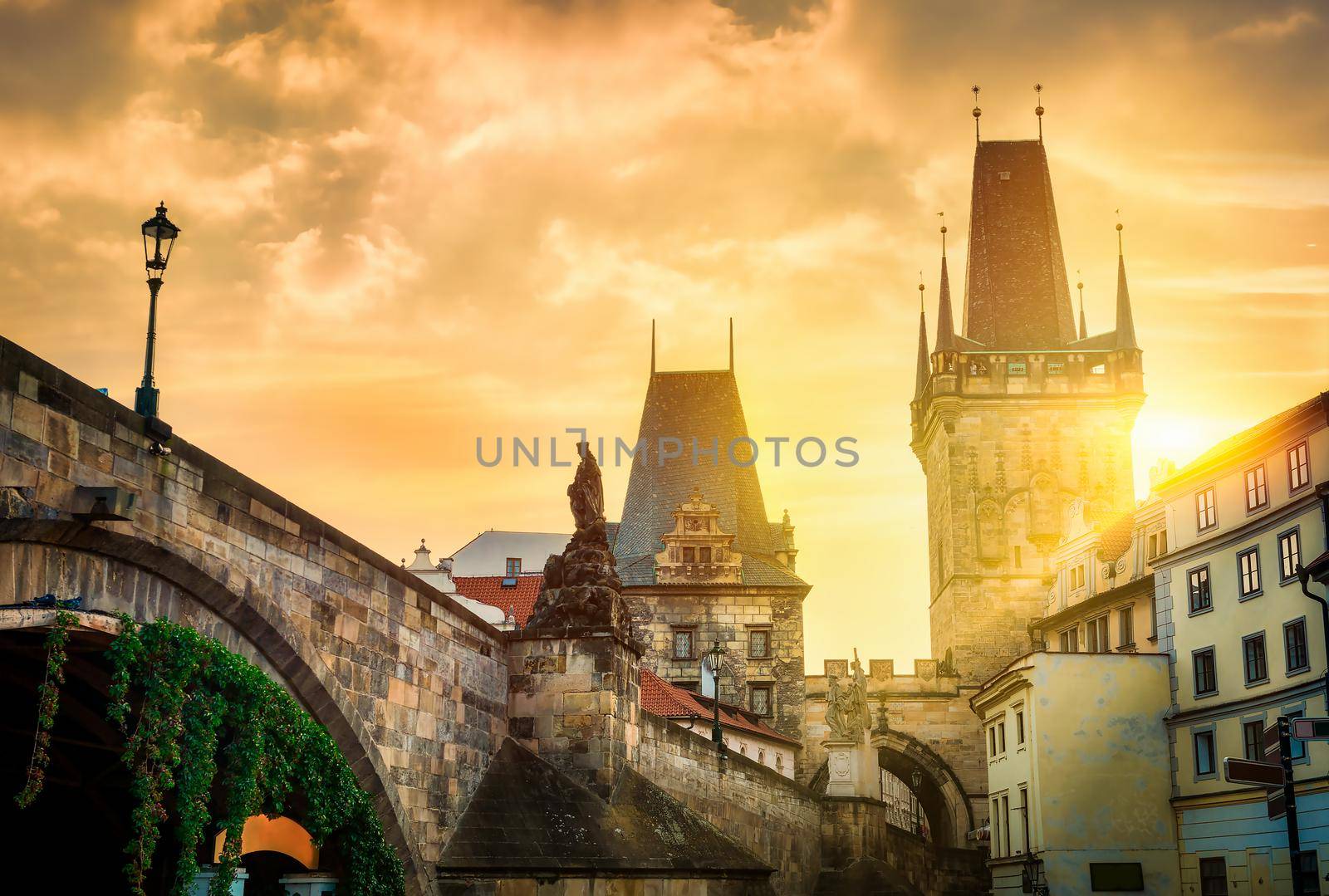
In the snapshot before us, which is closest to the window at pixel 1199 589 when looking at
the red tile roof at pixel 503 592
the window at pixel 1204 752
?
the window at pixel 1204 752

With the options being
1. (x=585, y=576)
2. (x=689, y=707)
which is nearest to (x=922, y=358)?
(x=689, y=707)

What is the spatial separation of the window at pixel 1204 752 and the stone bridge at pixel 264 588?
23.9 m

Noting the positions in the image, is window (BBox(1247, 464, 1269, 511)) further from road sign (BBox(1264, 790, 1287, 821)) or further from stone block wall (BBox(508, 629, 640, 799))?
stone block wall (BBox(508, 629, 640, 799))

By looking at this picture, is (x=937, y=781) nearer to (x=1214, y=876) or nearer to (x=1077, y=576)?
(x=1077, y=576)

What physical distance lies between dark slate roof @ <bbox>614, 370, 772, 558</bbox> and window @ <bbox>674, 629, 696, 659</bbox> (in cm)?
467

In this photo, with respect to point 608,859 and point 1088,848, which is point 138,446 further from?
point 1088,848

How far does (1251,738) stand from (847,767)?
960cm

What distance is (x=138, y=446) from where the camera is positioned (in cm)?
1135

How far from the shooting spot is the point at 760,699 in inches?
2143

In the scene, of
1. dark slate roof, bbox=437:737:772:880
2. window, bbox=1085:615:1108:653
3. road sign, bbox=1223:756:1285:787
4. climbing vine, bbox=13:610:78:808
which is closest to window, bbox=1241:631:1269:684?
window, bbox=1085:615:1108:653

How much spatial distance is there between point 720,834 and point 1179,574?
21.9 metres

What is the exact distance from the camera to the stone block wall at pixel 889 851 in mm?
33375

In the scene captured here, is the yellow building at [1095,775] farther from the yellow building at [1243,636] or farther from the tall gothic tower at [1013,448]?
the tall gothic tower at [1013,448]

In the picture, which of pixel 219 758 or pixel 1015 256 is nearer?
pixel 219 758
